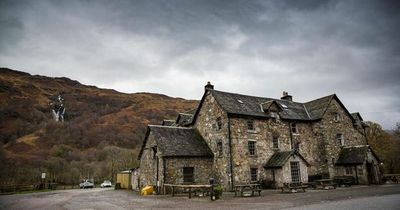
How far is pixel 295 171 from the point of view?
2870cm

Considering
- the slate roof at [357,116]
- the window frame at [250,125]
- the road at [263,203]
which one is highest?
the slate roof at [357,116]

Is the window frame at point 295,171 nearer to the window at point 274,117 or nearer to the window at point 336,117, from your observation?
the window at point 274,117

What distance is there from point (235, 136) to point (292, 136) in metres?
7.94

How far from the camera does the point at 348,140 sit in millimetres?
36156

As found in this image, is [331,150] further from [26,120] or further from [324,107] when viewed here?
[26,120]

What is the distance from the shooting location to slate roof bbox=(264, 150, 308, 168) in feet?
92.7

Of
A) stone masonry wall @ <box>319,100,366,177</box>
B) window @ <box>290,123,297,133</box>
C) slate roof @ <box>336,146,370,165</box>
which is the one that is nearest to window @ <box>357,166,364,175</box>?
slate roof @ <box>336,146,370,165</box>

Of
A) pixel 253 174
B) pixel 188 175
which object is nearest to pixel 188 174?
pixel 188 175

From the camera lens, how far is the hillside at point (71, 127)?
6228 centimetres

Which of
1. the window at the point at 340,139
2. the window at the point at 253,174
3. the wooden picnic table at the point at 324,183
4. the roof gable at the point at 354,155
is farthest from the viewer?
the window at the point at 340,139

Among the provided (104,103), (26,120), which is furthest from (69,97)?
(26,120)

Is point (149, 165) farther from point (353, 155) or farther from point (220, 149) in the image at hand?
point (353, 155)

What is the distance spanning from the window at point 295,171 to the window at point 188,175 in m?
9.46

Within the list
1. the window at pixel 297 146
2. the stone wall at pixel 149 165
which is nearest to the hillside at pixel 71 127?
the stone wall at pixel 149 165
